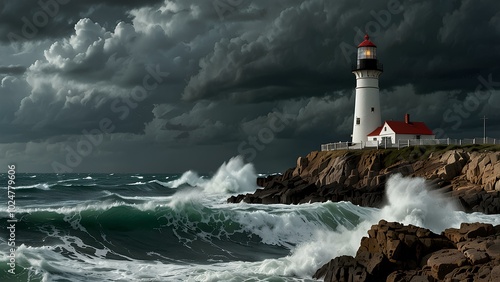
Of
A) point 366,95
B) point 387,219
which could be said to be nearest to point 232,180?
point 366,95

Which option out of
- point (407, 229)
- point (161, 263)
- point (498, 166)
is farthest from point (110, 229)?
point (498, 166)

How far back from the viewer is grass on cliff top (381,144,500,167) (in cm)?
3253

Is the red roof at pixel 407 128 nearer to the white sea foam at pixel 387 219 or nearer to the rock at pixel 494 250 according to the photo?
the white sea foam at pixel 387 219

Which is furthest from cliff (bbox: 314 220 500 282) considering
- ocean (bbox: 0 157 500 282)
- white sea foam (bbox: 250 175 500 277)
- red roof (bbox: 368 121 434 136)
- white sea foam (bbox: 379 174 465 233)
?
red roof (bbox: 368 121 434 136)

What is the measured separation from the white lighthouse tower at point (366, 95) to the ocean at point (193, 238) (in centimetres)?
1215

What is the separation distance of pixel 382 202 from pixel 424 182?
297 cm

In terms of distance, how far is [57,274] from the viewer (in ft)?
45.3

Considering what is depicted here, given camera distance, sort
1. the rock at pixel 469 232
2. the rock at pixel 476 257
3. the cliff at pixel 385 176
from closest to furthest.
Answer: the rock at pixel 476 257, the rock at pixel 469 232, the cliff at pixel 385 176

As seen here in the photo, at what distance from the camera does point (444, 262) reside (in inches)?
457

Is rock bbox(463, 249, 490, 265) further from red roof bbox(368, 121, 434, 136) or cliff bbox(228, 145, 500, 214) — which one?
red roof bbox(368, 121, 434, 136)

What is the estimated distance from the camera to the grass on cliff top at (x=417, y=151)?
107ft

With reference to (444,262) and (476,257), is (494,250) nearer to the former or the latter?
(476,257)

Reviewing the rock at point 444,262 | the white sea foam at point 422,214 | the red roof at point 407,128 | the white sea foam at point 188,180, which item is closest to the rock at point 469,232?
the rock at point 444,262

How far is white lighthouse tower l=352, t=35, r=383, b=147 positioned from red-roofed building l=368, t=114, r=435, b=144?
753 mm
